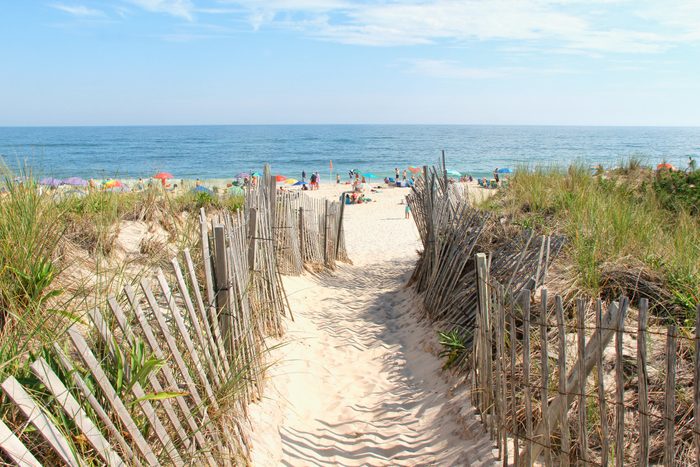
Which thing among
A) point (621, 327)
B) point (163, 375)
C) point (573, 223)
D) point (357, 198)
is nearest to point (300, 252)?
point (573, 223)

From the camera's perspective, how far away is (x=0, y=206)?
3.65m

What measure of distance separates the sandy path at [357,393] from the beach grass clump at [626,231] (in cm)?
164

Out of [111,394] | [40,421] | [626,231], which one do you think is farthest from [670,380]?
[626,231]

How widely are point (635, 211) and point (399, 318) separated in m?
3.04

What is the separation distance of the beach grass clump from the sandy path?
1.64m

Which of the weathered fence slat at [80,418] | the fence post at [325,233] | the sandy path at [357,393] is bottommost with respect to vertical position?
the sandy path at [357,393]

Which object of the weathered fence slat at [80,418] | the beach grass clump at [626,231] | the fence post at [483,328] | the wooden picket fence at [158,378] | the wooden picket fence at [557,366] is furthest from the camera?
the beach grass clump at [626,231]

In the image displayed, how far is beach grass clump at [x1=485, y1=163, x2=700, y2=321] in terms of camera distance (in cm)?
440

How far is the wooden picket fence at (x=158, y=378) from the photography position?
191 cm

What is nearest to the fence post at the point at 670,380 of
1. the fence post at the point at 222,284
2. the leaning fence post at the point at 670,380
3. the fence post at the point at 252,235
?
the leaning fence post at the point at 670,380

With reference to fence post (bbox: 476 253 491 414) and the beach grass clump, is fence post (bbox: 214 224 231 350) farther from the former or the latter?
the beach grass clump

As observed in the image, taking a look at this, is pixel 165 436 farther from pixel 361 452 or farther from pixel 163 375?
pixel 361 452

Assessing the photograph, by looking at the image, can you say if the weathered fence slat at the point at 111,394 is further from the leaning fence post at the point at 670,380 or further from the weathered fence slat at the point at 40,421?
the leaning fence post at the point at 670,380

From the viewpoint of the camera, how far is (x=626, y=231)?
214 inches
